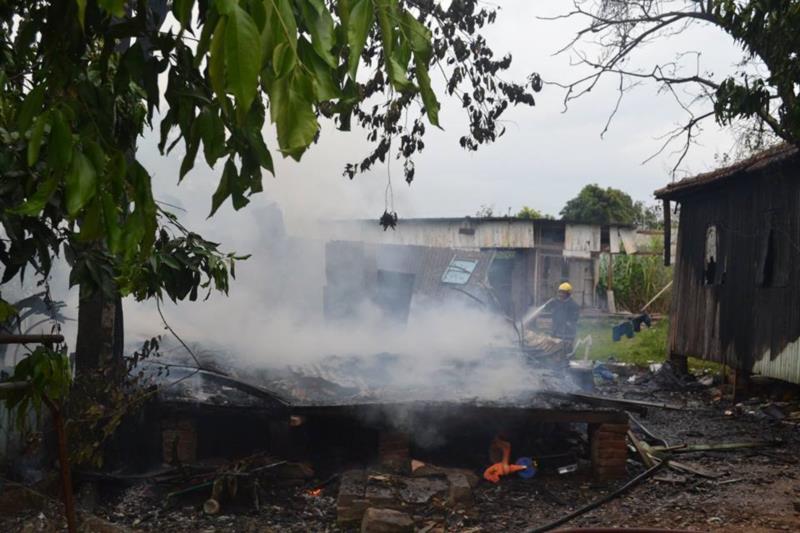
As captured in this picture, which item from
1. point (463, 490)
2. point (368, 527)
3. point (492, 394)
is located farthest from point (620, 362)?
point (368, 527)

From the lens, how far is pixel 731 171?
1211 centimetres

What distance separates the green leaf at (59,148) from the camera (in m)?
1.50

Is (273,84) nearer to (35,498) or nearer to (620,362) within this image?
(35,498)

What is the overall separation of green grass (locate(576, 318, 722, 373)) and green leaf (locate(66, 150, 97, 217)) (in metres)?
15.8

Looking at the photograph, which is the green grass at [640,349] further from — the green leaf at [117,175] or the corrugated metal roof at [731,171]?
the green leaf at [117,175]

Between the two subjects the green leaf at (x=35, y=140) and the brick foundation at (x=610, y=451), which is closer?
the green leaf at (x=35, y=140)

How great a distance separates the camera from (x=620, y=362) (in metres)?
16.5

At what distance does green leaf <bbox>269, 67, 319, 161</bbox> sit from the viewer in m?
1.26

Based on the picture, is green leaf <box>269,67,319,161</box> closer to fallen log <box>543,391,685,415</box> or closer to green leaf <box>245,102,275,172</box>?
green leaf <box>245,102,275,172</box>

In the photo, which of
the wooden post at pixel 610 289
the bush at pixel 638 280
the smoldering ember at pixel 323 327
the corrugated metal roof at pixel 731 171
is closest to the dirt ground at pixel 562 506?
the smoldering ember at pixel 323 327

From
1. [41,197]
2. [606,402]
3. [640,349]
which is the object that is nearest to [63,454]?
[41,197]

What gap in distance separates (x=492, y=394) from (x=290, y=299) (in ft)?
29.8

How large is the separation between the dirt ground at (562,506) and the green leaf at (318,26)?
4.73m

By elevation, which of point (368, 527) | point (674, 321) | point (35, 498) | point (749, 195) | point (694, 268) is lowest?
point (368, 527)
